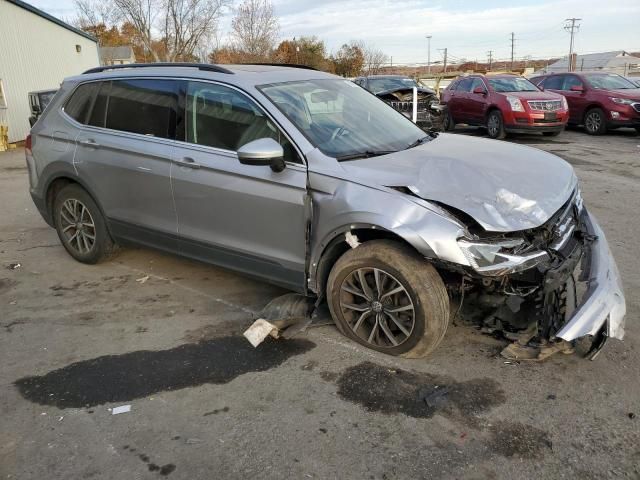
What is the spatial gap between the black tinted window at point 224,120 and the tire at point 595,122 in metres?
13.3

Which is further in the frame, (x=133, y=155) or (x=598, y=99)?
(x=598, y=99)

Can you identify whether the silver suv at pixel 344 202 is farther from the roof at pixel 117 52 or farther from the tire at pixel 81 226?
the roof at pixel 117 52

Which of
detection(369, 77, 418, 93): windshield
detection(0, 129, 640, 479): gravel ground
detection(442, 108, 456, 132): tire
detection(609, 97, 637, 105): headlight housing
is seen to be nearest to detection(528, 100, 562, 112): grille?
detection(609, 97, 637, 105): headlight housing

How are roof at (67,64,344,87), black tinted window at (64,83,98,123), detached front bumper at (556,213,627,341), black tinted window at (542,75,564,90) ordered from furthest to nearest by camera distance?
black tinted window at (542,75,564,90), black tinted window at (64,83,98,123), roof at (67,64,344,87), detached front bumper at (556,213,627,341)

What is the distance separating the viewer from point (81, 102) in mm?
4992

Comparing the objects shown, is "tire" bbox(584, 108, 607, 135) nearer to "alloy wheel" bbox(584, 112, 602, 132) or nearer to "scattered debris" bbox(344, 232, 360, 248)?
"alloy wheel" bbox(584, 112, 602, 132)

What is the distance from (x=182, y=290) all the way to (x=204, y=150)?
4.60ft

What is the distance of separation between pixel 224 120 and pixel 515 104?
10814mm

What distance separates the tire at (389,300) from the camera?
3.25m

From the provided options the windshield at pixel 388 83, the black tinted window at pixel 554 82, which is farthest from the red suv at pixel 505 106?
the black tinted window at pixel 554 82

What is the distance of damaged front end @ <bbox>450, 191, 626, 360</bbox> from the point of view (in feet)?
9.84

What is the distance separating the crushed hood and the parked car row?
9.83 metres

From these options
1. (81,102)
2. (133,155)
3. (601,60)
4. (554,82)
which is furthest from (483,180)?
(601,60)

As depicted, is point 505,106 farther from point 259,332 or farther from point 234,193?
point 259,332
